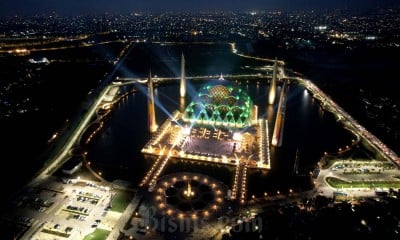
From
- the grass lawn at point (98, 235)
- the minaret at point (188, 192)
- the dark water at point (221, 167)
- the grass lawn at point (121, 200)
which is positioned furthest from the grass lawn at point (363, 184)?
the grass lawn at point (98, 235)

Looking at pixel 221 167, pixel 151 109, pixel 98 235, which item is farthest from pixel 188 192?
pixel 151 109

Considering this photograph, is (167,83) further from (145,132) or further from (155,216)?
(155,216)

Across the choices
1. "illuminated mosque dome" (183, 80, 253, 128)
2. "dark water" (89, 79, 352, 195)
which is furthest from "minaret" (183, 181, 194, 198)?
"illuminated mosque dome" (183, 80, 253, 128)

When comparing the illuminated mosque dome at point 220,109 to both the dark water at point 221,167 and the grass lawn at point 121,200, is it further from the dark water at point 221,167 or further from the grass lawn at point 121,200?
the grass lawn at point 121,200

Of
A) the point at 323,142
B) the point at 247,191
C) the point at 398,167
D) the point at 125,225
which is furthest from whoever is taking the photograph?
the point at 323,142

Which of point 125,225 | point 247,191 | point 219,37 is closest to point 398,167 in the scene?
point 247,191

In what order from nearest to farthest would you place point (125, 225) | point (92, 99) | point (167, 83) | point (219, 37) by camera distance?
point (125, 225) < point (92, 99) < point (167, 83) < point (219, 37)
